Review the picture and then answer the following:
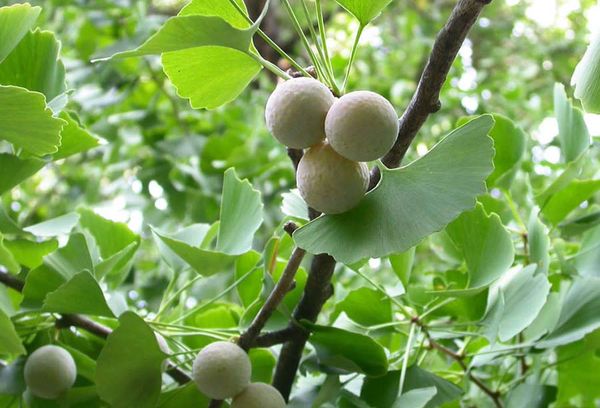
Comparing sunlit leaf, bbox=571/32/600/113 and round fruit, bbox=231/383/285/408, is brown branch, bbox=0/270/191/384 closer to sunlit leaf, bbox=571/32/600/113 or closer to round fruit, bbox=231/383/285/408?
round fruit, bbox=231/383/285/408

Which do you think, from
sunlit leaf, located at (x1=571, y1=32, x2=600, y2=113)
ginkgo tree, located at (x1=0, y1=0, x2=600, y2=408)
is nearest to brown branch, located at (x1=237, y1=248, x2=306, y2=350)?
ginkgo tree, located at (x1=0, y1=0, x2=600, y2=408)

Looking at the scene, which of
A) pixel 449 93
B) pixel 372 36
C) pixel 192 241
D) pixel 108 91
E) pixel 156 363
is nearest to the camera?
pixel 156 363

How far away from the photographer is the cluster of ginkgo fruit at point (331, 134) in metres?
0.40

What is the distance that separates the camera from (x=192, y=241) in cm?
65

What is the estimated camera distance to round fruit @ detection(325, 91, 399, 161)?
1.30ft

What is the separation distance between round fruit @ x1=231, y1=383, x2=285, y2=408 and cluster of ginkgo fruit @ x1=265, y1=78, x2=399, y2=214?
0.49 feet

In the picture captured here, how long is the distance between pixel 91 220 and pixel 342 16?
1.78m

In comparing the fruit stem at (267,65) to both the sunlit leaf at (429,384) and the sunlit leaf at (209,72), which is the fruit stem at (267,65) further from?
the sunlit leaf at (429,384)

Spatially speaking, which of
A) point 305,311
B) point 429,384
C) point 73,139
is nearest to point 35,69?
point 73,139

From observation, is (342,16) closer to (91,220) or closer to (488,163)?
(91,220)

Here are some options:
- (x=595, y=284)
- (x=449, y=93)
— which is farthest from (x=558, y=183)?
(x=449, y=93)

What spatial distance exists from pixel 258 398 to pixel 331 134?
200 millimetres

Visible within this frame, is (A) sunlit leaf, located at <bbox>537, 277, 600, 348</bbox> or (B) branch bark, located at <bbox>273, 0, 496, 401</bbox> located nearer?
(B) branch bark, located at <bbox>273, 0, 496, 401</bbox>

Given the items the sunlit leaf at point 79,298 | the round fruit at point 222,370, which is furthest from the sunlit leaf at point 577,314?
the sunlit leaf at point 79,298
